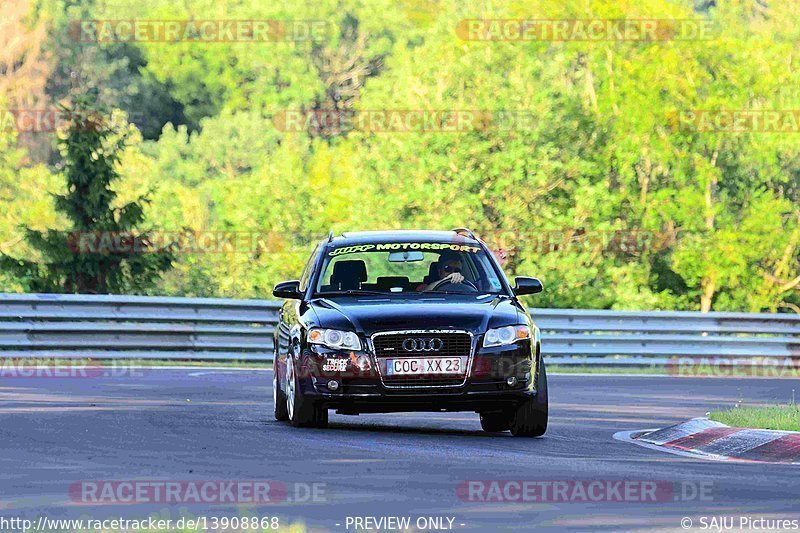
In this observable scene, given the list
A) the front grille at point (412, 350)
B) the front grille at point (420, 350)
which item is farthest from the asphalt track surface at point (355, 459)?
the front grille at point (412, 350)

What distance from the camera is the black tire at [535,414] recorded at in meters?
14.1

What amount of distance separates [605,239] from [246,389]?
37.9 meters

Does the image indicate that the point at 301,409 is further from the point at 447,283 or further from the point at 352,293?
the point at 447,283

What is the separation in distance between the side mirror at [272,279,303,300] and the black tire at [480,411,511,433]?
1.73 meters

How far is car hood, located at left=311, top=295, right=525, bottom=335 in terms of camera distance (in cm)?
1389

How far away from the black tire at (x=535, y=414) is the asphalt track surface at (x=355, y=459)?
14 cm

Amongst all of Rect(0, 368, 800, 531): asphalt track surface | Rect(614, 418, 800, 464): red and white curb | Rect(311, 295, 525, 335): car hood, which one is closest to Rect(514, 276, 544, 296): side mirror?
Rect(311, 295, 525, 335): car hood

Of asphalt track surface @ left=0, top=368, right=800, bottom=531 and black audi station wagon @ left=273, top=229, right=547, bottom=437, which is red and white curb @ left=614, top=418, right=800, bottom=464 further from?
black audi station wagon @ left=273, top=229, right=547, bottom=437

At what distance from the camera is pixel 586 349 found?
93.4ft

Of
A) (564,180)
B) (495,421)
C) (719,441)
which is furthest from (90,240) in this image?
(564,180)

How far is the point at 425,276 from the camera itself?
15.1 m

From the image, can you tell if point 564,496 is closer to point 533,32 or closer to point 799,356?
point 799,356

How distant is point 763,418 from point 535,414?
6.14 feet

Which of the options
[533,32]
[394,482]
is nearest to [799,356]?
[394,482]
